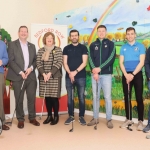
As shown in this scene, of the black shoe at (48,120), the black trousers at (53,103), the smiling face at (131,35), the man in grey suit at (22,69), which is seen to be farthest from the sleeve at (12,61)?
the smiling face at (131,35)

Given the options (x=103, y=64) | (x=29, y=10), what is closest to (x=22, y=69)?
(x=103, y=64)

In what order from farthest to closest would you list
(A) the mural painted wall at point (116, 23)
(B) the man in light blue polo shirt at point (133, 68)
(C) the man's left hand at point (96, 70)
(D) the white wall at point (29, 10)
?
(D) the white wall at point (29, 10)
(A) the mural painted wall at point (116, 23)
(C) the man's left hand at point (96, 70)
(B) the man in light blue polo shirt at point (133, 68)

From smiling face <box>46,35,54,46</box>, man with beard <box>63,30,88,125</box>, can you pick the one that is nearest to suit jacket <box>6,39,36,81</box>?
smiling face <box>46,35,54,46</box>

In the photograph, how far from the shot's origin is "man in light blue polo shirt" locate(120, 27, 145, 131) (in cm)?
349

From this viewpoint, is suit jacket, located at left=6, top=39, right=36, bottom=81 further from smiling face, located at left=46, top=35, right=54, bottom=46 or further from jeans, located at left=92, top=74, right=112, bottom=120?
jeans, located at left=92, top=74, right=112, bottom=120

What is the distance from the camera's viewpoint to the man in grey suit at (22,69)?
145 inches

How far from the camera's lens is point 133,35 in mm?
3545

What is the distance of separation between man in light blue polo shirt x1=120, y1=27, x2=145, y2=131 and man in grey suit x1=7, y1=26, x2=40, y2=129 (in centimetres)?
150

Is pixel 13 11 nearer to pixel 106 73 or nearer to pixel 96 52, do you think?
pixel 96 52

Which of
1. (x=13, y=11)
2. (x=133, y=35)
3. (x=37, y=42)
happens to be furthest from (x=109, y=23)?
(x=13, y=11)

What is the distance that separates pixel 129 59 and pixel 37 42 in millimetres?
1829

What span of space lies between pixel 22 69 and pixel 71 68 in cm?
82

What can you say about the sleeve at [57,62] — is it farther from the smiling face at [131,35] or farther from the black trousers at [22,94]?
the smiling face at [131,35]

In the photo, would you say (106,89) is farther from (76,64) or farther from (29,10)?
(29,10)
